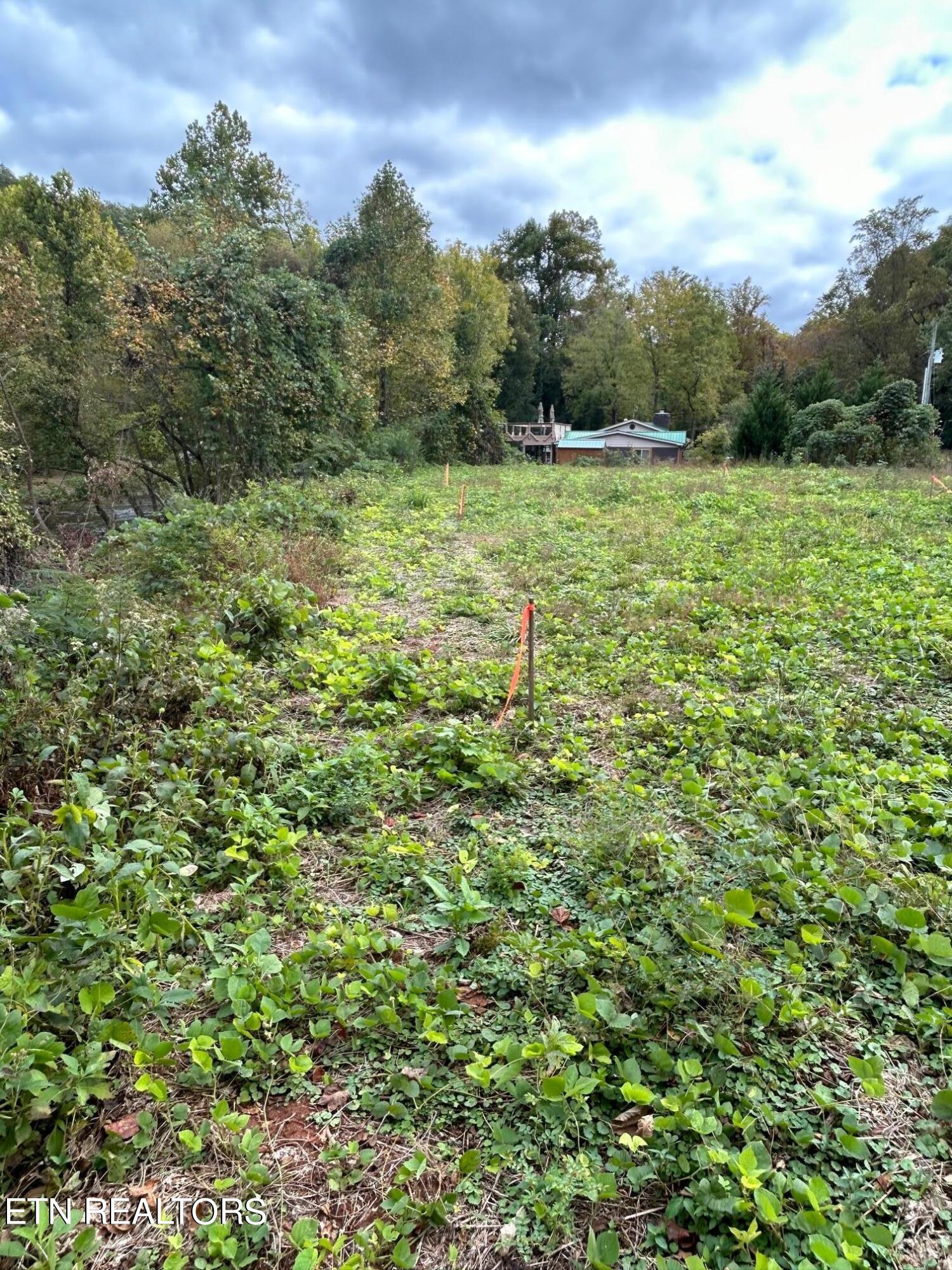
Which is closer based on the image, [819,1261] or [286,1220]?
[819,1261]

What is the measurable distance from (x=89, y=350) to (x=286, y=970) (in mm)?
18449

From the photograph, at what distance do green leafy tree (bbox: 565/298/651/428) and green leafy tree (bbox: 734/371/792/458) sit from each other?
49.3 feet

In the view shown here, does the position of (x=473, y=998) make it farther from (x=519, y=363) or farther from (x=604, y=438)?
(x=519, y=363)

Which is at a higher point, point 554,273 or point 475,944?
point 554,273

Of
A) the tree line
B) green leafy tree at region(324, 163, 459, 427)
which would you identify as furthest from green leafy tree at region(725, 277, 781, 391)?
green leafy tree at region(324, 163, 459, 427)

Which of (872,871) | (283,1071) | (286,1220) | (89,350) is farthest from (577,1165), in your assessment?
(89,350)

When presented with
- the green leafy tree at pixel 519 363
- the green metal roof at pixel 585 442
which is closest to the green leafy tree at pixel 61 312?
the green metal roof at pixel 585 442

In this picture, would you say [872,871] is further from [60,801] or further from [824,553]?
[824,553]

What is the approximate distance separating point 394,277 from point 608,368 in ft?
74.0

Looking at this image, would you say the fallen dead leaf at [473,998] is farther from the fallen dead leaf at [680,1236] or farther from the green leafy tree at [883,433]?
the green leafy tree at [883,433]

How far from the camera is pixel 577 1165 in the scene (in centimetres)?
159

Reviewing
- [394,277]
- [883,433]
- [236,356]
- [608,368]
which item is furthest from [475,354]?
[236,356]

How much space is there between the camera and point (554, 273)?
4684 cm

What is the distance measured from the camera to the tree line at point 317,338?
1190 centimetres
